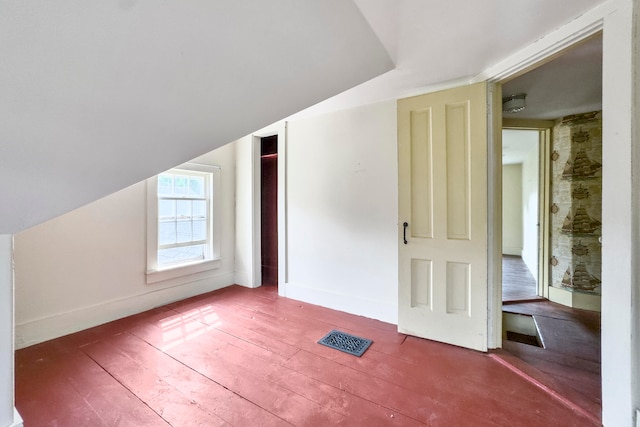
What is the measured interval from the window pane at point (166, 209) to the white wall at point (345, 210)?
142cm

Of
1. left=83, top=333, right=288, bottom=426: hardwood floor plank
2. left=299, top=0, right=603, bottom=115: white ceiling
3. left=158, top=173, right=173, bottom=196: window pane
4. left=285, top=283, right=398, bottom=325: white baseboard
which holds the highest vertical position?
left=299, top=0, right=603, bottom=115: white ceiling

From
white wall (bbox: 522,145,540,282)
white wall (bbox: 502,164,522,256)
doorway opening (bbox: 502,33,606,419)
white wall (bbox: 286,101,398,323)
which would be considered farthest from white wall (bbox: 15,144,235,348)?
white wall (bbox: 502,164,522,256)

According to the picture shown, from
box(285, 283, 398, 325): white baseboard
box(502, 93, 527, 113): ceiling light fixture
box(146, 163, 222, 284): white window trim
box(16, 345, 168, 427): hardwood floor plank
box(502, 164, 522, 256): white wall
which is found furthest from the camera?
box(502, 164, 522, 256): white wall

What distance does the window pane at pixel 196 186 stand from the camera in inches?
132

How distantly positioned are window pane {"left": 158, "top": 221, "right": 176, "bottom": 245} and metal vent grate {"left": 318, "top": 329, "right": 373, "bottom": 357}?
2192mm

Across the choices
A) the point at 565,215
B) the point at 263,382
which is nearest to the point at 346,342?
the point at 263,382

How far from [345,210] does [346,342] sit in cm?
129

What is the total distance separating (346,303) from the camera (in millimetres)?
2791

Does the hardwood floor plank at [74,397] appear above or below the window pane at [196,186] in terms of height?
below

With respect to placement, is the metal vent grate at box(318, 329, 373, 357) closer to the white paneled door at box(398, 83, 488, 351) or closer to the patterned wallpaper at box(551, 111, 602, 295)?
the white paneled door at box(398, 83, 488, 351)

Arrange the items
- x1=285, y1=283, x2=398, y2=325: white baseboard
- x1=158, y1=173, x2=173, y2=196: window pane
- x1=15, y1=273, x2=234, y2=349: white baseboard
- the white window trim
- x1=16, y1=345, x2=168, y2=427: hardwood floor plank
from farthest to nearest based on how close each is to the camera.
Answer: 1. x1=158, y1=173, x2=173, y2=196: window pane
2. the white window trim
3. x1=285, y1=283, x2=398, y2=325: white baseboard
4. x1=15, y1=273, x2=234, y2=349: white baseboard
5. x1=16, y1=345, x2=168, y2=427: hardwood floor plank

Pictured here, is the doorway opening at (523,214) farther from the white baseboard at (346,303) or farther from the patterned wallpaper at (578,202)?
the white baseboard at (346,303)

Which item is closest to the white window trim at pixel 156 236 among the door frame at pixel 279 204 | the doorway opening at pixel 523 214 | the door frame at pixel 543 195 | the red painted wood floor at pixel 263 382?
the door frame at pixel 279 204

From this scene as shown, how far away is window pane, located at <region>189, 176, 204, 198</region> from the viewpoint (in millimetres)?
3346
